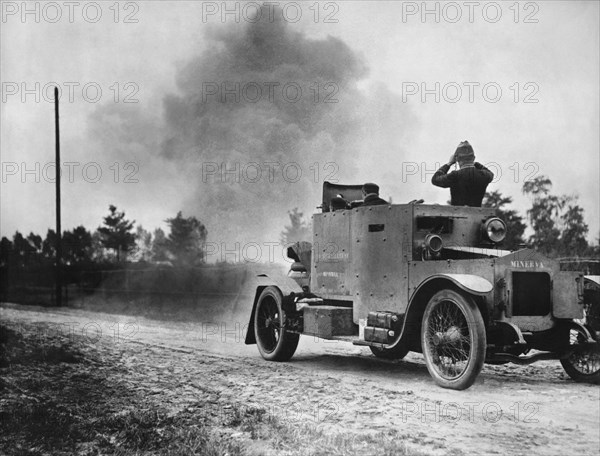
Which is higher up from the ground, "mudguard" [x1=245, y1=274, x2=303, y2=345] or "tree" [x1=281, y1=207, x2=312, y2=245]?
"tree" [x1=281, y1=207, x2=312, y2=245]

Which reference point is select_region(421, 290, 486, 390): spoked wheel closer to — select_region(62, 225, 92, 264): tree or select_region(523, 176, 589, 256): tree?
select_region(523, 176, 589, 256): tree

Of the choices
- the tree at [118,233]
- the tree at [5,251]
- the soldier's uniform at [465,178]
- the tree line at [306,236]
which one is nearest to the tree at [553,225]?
the tree line at [306,236]

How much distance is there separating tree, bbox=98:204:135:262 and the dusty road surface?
35067 mm

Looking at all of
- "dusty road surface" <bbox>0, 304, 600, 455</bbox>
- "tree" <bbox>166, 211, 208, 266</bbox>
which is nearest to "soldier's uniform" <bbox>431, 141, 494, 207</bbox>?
"dusty road surface" <bbox>0, 304, 600, 455</bbox>

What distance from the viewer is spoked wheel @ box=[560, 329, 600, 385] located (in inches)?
272

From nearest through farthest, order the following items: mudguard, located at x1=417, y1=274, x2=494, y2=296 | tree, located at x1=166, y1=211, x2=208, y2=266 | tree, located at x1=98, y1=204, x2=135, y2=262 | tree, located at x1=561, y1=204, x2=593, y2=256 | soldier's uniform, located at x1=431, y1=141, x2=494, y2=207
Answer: mudguard, located at x1=417, y1=274, x2=494, y2=296, soldier's uniform, located at x1=431, y1=141, x2=494, y2=207, tree, located at x1=561, y1=204, x2=593, y2=256, tree, located at x1=166, y1=211, x2=208, y2=266, tree, located at x1=98, y1=204, x2=135, y2=262

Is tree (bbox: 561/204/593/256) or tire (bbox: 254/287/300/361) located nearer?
tire (bbox: 254/287/300/361)

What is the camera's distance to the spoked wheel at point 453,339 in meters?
6.22

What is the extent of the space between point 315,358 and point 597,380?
12.8ft

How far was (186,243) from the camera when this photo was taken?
84.2ft

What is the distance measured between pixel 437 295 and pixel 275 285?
3155 millimetres

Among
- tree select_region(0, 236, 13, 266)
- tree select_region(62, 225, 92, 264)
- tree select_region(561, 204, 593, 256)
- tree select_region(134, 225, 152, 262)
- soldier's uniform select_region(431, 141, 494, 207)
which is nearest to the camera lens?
soldier's uniform select_region(431, 141, 494, 207)

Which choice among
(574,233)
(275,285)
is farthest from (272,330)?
(574,233)

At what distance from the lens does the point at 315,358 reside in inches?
371
